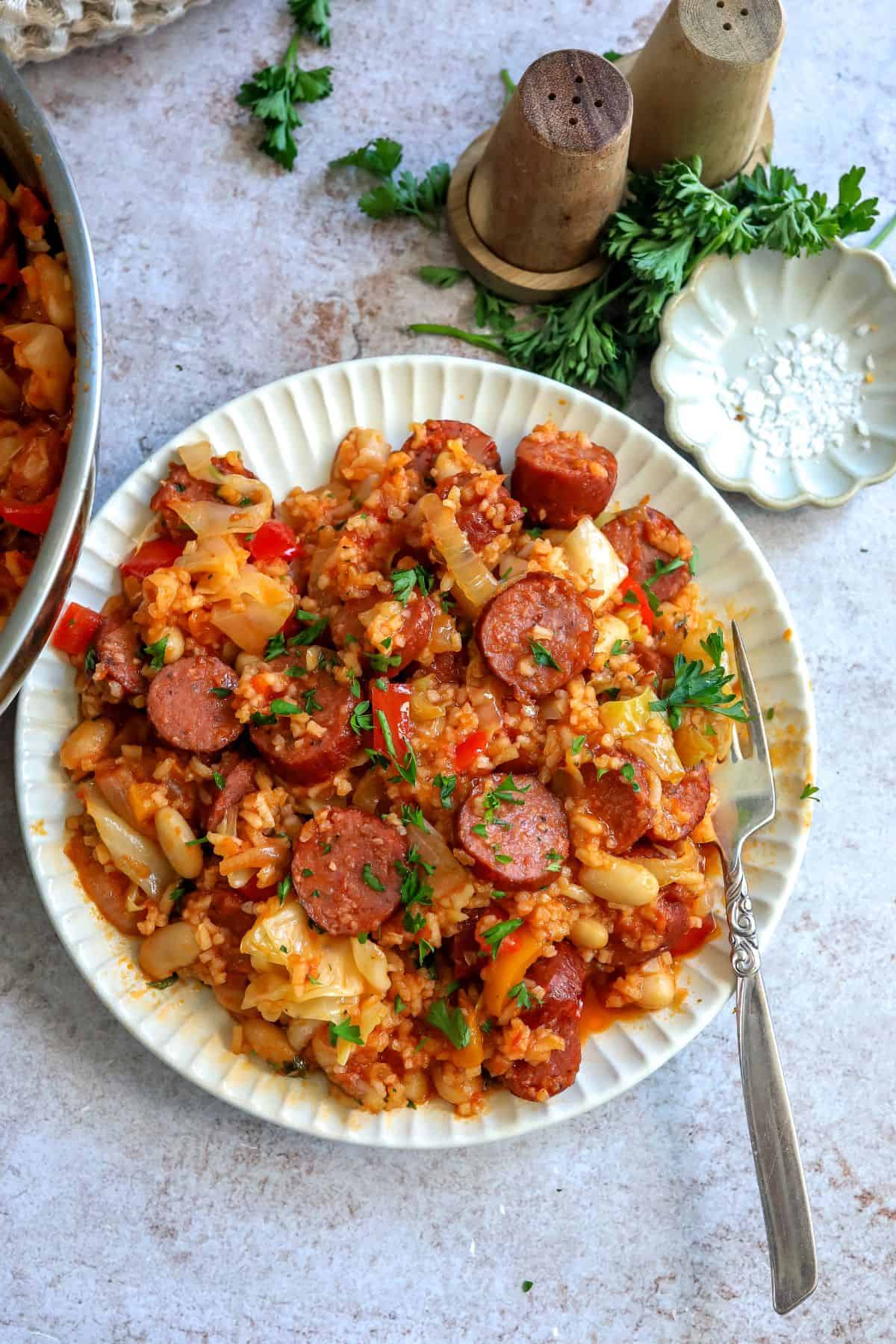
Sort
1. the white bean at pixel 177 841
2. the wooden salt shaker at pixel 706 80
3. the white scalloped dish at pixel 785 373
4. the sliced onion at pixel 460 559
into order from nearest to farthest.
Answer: the white bean at pixel 177 841 → the sliced onion at pixel 460 559 → the wooden salt shaker at pixel 706 80 → the white scalloped dish at pixel 785 373

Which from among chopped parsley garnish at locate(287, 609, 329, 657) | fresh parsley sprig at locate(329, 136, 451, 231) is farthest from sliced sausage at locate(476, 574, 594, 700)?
fresh parsley sprig at locate(329, 136, 451, 231)

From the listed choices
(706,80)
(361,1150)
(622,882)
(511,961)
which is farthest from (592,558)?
(361,1150)

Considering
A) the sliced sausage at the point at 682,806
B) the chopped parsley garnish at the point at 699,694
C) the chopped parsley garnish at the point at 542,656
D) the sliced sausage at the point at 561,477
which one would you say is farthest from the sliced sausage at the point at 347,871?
the sliced sausage at the point at 561,477

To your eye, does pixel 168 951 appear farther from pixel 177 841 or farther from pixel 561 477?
pixel 561 477

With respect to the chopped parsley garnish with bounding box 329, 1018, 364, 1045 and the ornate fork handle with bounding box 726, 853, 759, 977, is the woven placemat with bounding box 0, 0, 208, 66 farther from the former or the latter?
the ornate fork handle with bounding box 726, 853, 759, 977

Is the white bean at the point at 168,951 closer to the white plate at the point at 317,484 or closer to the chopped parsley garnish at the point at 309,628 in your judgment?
the white plate at the point at 317,484

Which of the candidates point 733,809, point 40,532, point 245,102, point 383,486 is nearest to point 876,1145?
point 733,809

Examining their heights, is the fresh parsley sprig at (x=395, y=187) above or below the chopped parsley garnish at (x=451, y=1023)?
above
